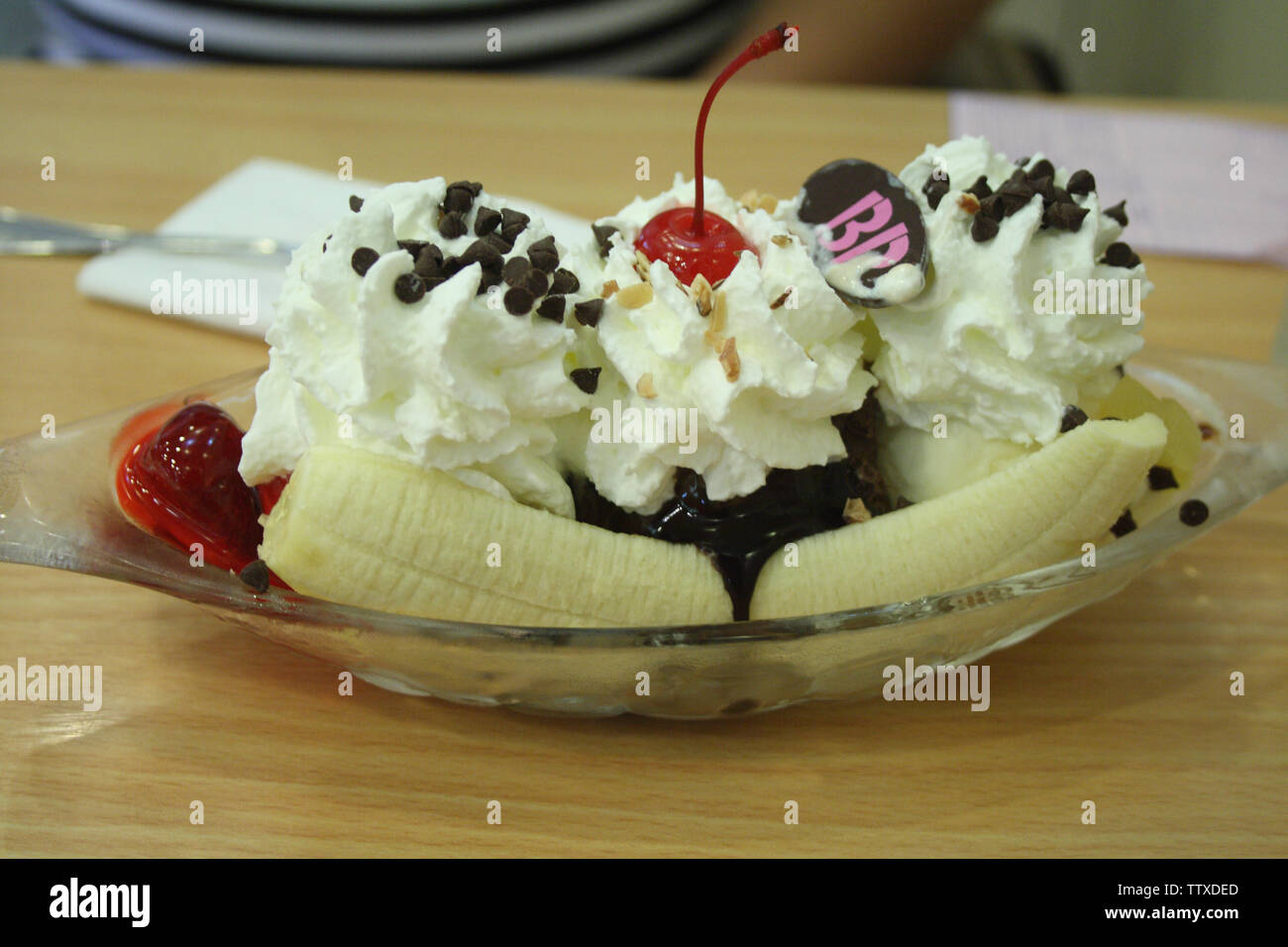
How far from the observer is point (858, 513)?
0.87 metres

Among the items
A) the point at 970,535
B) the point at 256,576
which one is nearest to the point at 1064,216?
the point at 970,535

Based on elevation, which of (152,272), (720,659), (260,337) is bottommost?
(720,659)

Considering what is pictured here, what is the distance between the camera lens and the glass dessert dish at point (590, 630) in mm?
756

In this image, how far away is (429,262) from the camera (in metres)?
0.80

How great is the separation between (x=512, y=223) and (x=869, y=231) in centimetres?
28

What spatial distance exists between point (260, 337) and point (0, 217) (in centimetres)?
48

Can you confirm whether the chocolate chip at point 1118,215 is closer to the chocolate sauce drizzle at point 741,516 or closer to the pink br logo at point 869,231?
the pink br logo at point 869,231

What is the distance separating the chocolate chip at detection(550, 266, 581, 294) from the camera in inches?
32.7

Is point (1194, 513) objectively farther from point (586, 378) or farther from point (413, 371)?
point (413, 371)

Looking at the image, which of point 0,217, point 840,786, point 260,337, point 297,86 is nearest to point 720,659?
point 840,786

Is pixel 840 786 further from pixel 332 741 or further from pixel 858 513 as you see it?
pixel 332 741

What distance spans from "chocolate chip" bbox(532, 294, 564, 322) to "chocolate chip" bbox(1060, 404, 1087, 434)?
0.39m

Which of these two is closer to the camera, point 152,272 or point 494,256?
point 494,256

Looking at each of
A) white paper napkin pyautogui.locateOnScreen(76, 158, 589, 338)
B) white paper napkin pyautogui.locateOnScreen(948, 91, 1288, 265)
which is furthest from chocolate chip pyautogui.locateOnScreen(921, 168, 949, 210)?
white paper napkin pyautogui.locateOnScreen(948, 91, 1288, 265)
